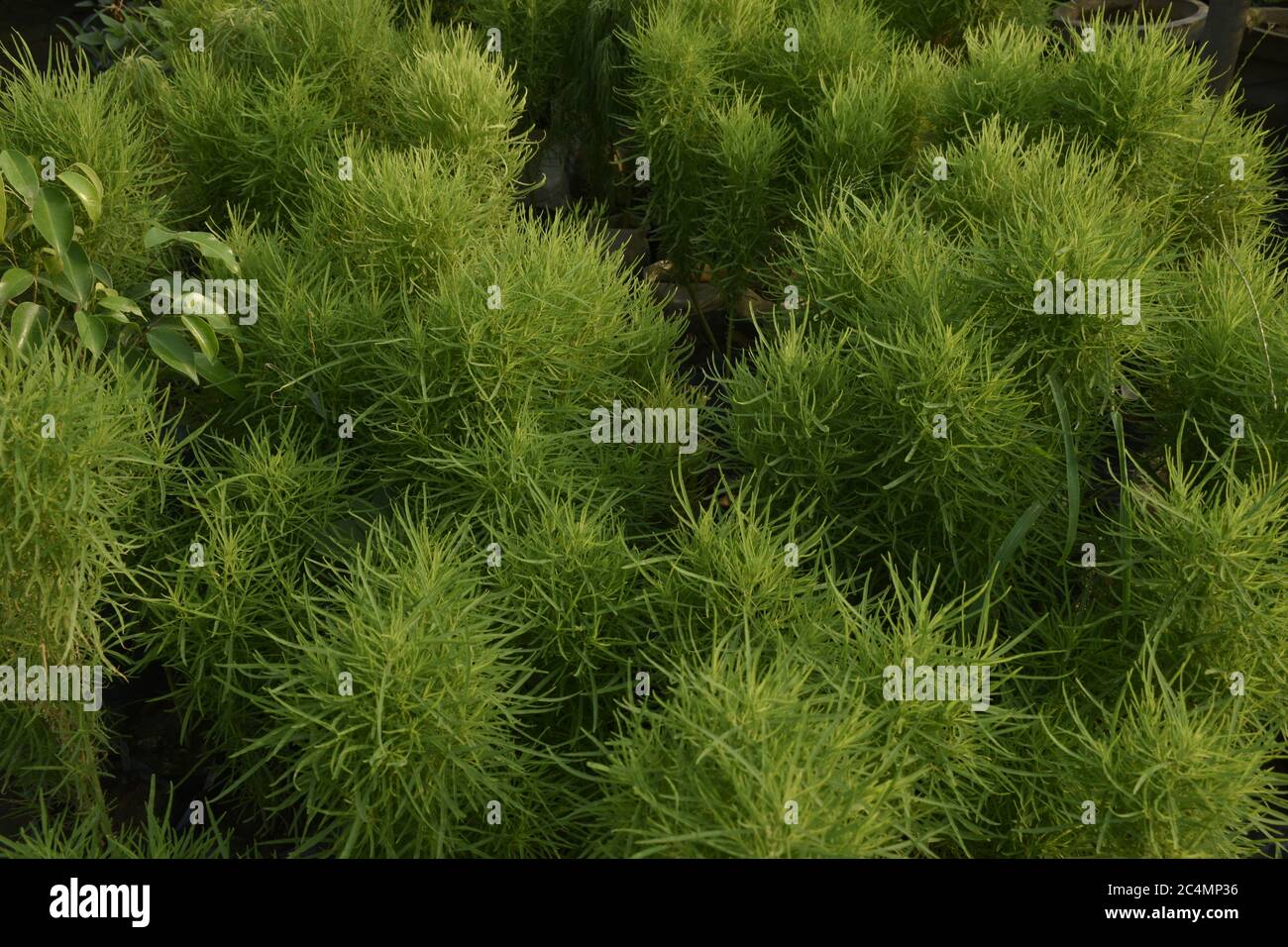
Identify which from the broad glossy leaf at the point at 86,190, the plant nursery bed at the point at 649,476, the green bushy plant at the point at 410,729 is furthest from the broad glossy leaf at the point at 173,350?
the green bushy plant at the point at 410,729

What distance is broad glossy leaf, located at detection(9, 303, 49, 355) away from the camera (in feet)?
4.81

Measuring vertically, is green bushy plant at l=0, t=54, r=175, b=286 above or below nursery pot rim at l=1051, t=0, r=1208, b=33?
below

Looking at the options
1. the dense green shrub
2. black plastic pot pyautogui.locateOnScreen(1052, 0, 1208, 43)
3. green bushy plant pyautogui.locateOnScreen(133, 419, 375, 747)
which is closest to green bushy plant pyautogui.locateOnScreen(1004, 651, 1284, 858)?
green bushy plant pyautogui.locateOnScreen(133, 419, 375, 747)

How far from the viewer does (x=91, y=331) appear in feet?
4.97

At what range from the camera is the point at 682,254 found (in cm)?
223

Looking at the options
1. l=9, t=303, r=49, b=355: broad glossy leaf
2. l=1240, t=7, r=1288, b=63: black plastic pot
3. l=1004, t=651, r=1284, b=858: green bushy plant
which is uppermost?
l=1240, t=7, r=1288, b=63: black plastic pot

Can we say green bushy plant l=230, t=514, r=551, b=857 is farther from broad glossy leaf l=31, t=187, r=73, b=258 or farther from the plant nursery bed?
broad glossy leaf l=31, t=187, r=73, b=258

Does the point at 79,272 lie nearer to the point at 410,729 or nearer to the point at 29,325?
the point at 29,325

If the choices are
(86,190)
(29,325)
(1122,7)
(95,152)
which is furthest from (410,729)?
(1122,7)

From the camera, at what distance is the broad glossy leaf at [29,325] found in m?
1.47

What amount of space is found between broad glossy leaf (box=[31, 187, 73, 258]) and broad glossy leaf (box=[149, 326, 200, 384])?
0.16 m

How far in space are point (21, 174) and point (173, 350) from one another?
0.30 meters

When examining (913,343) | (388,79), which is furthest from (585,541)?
(388,79)

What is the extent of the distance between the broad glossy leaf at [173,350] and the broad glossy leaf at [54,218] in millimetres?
158
